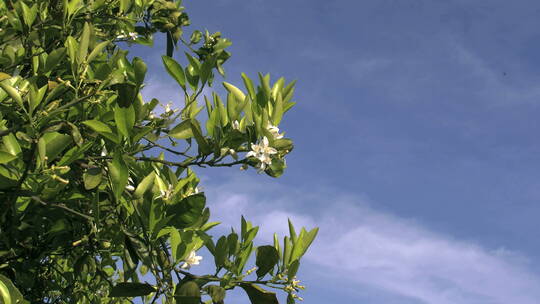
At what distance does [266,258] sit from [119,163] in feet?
2.84

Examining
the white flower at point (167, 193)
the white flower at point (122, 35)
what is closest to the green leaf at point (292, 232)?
the white flower at point (167, 193)

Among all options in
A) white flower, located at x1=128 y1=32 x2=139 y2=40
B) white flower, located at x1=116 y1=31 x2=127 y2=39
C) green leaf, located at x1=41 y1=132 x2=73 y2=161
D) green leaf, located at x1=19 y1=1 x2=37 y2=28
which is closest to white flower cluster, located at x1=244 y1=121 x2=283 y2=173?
green leaf, located at x1=41 y1=132 x2=73 y2=161

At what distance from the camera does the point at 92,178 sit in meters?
2.73

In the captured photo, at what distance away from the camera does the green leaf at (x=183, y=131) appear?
9.90 feet

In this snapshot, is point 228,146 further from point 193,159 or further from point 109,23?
point 109,23

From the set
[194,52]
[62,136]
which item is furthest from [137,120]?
A: [194,52]

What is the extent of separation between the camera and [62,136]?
2.67 m

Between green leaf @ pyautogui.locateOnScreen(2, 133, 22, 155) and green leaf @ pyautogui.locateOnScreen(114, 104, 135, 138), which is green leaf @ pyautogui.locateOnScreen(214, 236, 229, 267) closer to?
green leaf @ pyautogui.locateOnScreen(114, 104, 135, 138)

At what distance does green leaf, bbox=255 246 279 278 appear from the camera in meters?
3.00

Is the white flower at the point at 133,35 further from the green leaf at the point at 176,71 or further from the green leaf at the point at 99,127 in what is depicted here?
the green leaf at the point at 99,127

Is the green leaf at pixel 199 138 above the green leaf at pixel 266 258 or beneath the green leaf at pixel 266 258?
above

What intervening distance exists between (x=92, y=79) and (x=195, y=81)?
508 millimetres

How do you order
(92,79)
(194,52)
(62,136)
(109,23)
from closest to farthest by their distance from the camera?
(62,136)
(92,79)
(109,23)
(194,52)

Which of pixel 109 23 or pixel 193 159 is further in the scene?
pixel 109 23
